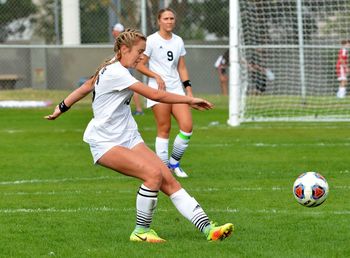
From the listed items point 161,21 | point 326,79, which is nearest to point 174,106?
point 161,21

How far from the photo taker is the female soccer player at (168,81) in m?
12.5

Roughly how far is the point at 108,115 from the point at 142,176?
58 centimetres

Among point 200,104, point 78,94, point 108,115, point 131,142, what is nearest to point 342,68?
point 78,94

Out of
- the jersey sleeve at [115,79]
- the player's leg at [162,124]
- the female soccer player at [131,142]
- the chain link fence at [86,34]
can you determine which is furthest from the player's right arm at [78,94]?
the chain link fence at [86,34]

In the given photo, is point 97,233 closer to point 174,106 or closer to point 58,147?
point 174,106

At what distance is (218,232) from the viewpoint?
25.5 ft

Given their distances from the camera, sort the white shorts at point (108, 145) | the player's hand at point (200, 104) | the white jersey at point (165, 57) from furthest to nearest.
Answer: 1. the white jersey at point (165, 57)
2. the white shorts at point (108, 145)
3. the player's hand at point (200, 104)

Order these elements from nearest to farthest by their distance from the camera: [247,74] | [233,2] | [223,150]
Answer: [223,150] → [233,2] → [247,74]

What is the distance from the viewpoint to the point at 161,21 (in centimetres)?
1268

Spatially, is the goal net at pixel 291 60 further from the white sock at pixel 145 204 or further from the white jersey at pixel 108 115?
the white sock at pixel 145 204

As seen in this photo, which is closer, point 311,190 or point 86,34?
point 311,190

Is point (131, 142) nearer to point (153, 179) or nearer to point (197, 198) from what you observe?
point (153, 179)

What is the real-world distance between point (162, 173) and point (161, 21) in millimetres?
5055

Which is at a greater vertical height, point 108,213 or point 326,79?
point 108,213
